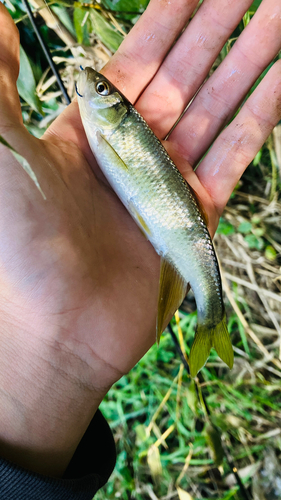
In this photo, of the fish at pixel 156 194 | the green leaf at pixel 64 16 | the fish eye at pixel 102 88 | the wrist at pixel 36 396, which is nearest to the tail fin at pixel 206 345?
the fish at pixel 156 194

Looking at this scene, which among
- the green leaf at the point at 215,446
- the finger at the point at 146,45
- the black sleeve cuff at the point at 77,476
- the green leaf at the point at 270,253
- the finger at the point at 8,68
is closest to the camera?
the black sleeve cuff at the point at 77,476

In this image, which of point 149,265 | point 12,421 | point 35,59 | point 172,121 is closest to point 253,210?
point 172,121

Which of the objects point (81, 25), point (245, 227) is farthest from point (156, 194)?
point (245, 227)

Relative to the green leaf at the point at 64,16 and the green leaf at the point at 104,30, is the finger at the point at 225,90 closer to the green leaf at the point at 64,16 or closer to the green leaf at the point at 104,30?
the green leaf at the point at 104,30

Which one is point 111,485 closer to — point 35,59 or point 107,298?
point 107,298

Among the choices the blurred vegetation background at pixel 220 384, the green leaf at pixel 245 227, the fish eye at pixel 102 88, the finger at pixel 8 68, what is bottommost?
the blurred vegetation background at pixel 220 384

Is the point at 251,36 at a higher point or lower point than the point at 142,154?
higher

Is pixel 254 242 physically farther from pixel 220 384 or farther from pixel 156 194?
pixel 156 194
